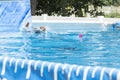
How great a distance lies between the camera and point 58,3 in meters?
31.3

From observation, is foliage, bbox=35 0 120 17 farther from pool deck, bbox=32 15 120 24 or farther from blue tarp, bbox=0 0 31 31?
blue tarp, bbox=0 0 31 31

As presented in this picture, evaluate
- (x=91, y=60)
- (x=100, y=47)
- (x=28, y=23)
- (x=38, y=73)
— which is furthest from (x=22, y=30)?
(x=38, y=73)

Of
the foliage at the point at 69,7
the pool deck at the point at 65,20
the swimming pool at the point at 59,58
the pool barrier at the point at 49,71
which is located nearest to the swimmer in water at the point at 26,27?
the swimming pool at the point at 59,58

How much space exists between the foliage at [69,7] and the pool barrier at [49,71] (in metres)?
27.5

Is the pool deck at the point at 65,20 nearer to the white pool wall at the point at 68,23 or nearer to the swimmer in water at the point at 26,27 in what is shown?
the white pool wall at the point at 68,23

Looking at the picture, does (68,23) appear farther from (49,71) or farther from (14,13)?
(49,71)

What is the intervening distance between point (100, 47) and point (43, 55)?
3.30 meters

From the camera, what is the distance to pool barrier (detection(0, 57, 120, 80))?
2.97 metres

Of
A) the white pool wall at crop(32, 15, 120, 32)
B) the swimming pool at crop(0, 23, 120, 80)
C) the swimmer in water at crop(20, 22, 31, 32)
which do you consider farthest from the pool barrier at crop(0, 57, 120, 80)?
the white pool wall at crop(32, 15, 120, 32)

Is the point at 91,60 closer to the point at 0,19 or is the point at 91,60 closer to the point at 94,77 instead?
the point at 94,77

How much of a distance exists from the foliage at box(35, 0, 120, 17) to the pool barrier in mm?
27517

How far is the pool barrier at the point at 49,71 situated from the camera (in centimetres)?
297

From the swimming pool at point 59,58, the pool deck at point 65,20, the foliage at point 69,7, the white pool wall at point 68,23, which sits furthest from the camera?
the foliage at point 69,7

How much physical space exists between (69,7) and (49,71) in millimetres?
30038
